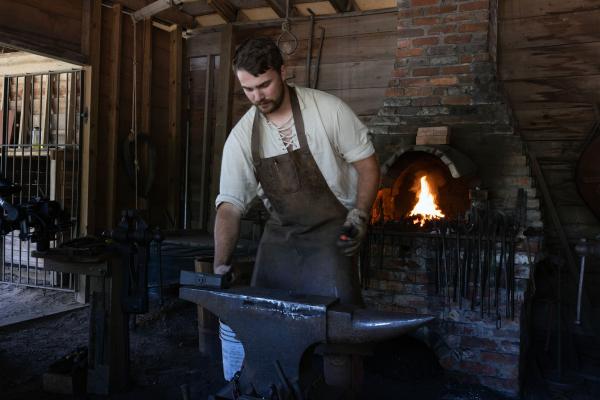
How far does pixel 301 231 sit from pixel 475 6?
2.39 metres

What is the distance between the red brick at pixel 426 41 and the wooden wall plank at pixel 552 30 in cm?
68

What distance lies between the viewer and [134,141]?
5.11m

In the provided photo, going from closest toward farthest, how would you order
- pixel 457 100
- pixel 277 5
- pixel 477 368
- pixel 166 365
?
pixel 477 368 → pixel 166 365 → pixel 457 100 → pixel 277 5

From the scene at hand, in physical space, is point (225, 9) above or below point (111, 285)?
above

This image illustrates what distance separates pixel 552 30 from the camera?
3920 millimetres

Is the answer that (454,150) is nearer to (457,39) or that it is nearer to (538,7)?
(457,39)

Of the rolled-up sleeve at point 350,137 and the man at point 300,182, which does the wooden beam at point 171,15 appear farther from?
the rolled-up sleeve at point 350,137

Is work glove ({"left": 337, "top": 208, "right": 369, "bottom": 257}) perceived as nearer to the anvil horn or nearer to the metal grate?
the anvil horn

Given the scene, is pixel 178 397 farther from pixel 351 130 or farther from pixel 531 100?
pixel 531 100

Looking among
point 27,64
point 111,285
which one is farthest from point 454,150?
point 27,64

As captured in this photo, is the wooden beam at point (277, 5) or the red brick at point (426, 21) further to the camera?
the wooden beam at point (277, 5)

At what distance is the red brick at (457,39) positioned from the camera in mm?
3699

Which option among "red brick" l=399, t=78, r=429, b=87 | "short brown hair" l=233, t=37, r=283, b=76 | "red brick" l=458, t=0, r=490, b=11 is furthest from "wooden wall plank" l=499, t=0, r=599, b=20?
"short brown hair" l=233, t=37, r=283, b=76

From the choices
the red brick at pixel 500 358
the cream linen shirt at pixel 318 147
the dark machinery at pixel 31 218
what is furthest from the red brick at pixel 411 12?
the dark machinery at pixel 31 218
